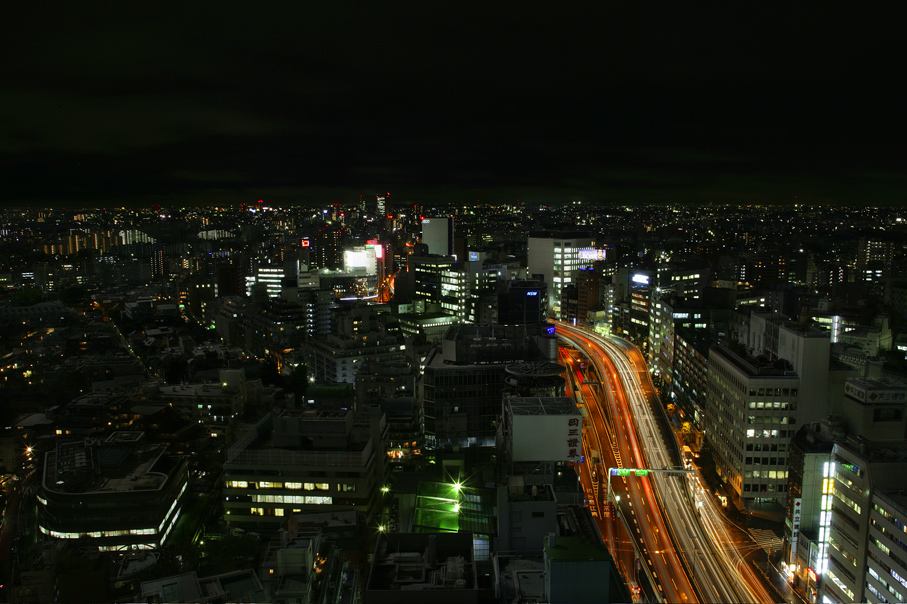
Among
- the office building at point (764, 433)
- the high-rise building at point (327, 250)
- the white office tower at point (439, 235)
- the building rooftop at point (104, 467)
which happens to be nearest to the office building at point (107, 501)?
the building rooftop at point (104, 467)

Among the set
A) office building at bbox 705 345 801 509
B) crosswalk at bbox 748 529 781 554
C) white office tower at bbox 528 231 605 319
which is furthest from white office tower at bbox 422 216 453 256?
crosswalk at bbox 748 529 781 554

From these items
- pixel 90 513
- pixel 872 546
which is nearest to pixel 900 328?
pixel 872 546

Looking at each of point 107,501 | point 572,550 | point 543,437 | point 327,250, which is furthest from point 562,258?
point 572,550

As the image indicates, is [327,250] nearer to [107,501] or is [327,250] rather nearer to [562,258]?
[562,258]

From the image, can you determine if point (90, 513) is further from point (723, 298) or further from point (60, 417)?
point (723, 298)

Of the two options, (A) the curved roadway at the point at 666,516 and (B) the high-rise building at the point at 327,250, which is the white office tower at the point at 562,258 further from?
(B) the high-rise building at the point at 327,250

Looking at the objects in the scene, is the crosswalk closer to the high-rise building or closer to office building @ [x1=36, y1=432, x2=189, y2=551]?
office building @ [x1=36, y1=432, x2=189, y2=551]
